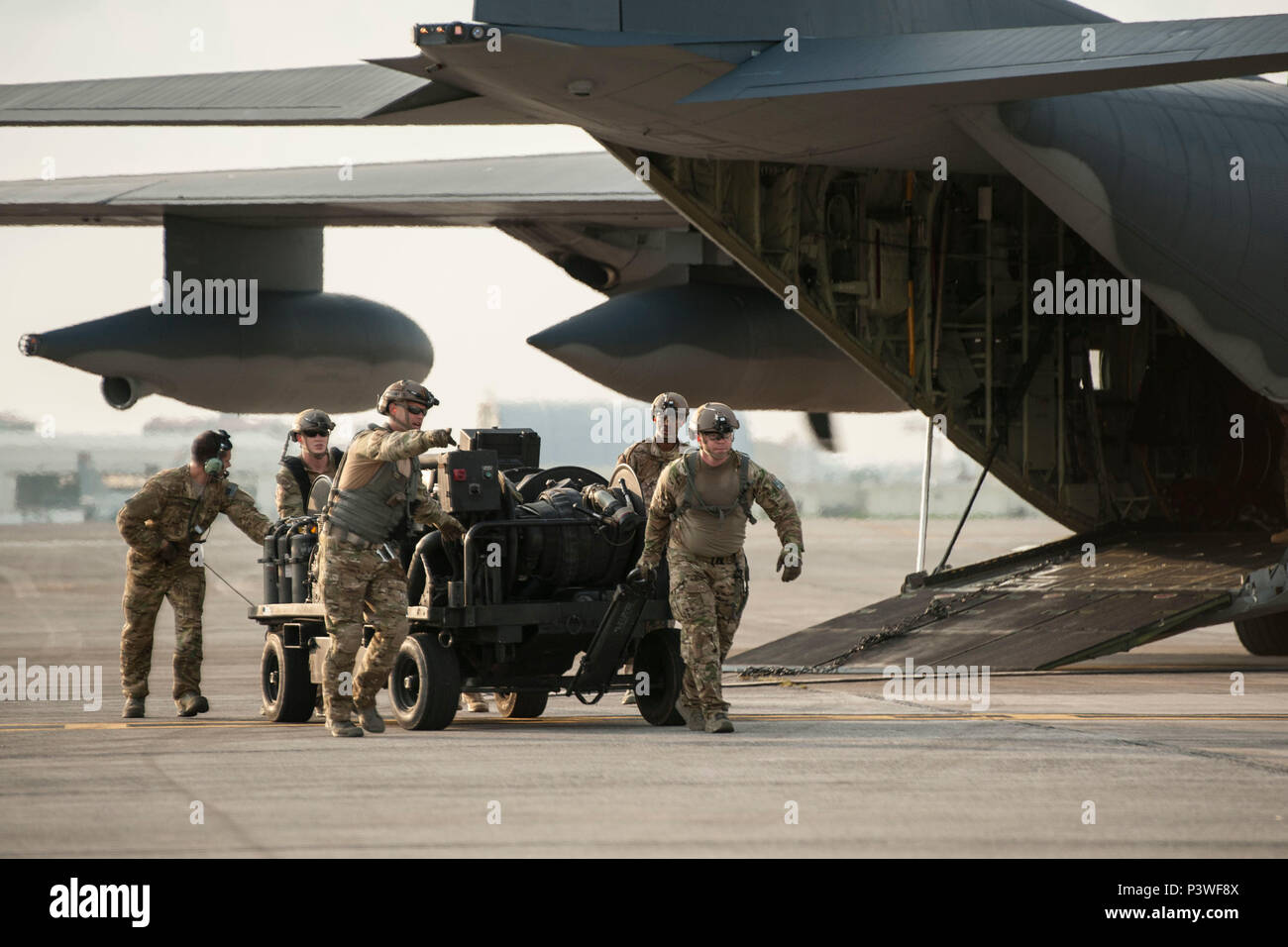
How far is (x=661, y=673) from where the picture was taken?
11.0 meters

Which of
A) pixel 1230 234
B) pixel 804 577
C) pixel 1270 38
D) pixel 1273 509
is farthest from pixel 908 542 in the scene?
pixel 1270 38

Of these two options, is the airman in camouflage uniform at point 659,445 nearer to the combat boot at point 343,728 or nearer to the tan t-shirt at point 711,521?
the tan t-shirt at point 711,521

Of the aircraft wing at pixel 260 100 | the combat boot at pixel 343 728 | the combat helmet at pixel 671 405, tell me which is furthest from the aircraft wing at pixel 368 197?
the combat boot at pixel 343 728

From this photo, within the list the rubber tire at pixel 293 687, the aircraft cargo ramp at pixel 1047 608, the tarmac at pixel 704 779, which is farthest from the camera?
the aircraft cargo ramp at pixel 1047 608

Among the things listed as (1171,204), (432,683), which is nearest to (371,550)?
(432,683)

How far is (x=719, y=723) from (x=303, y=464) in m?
3.87

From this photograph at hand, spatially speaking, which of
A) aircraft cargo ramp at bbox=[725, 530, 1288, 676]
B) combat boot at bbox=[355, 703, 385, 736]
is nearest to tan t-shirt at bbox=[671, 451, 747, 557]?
combat boot at bbox=[355, 703, 385, 736]

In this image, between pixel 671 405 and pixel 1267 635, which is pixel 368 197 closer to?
pixel 671 405

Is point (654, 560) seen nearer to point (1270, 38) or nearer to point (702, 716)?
point (702, 716)

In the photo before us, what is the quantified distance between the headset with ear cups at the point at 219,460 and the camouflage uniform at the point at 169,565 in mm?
119

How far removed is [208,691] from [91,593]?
17472 mm

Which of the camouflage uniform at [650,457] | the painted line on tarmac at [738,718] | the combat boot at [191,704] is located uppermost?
the camouflage uniform at [650,457]

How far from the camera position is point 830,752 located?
31.0 feet

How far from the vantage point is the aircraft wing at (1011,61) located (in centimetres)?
1172
